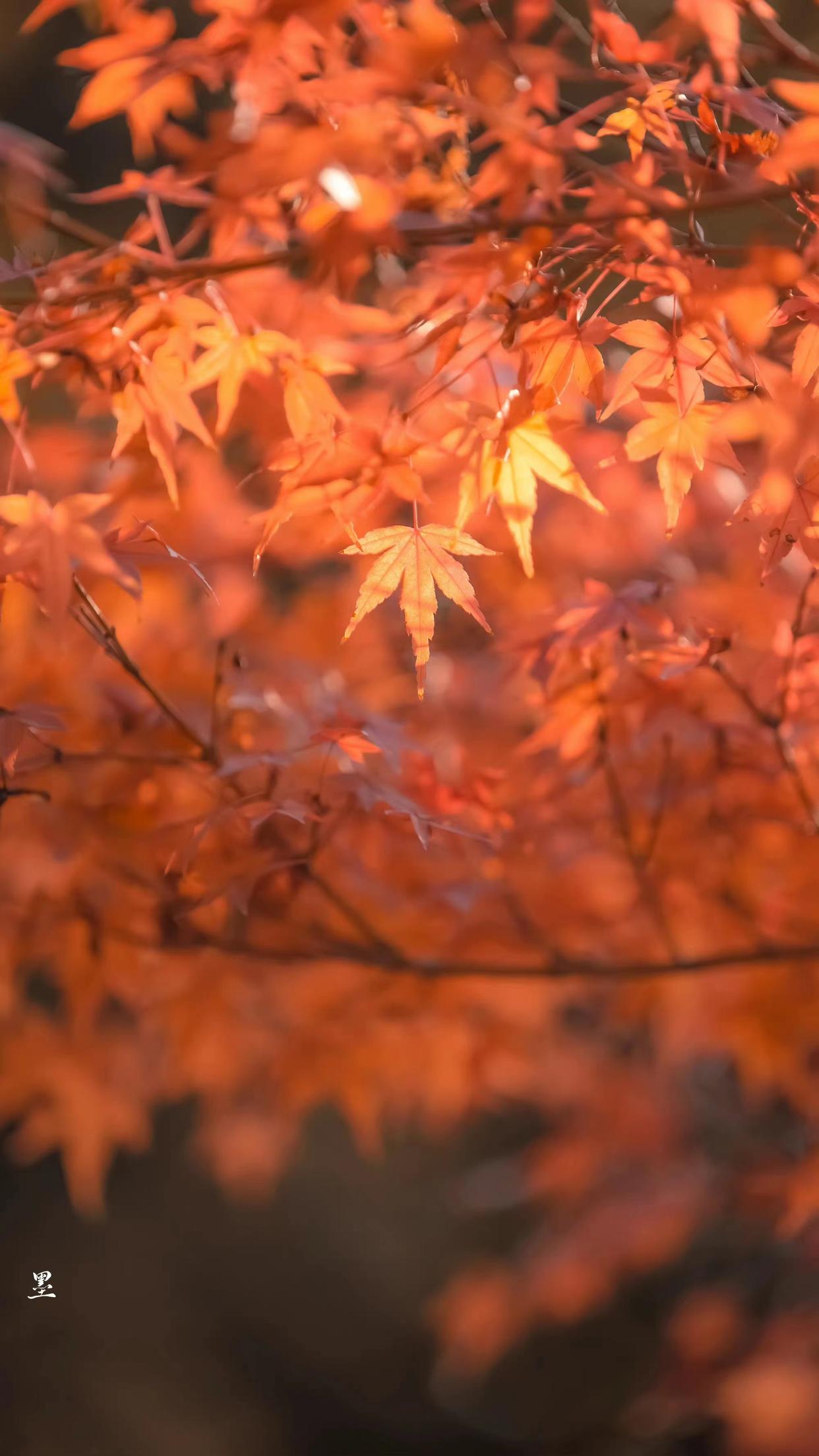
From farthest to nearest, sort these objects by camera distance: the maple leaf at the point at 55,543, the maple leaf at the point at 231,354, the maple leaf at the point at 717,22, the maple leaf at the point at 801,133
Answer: the maple leaf at the point at 231,354, the maple leaf at the point at 55,543, the maple leaf at the point at 717,22, the maple leaf at the point at 801,133

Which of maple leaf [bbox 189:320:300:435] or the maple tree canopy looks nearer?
the maple tree canopy

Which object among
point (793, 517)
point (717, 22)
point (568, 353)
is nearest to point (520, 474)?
point (568, 353)

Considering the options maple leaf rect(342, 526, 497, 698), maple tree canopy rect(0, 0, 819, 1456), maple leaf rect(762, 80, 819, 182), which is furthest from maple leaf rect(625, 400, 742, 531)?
maple leaf rect(762, 80, 819, 182)

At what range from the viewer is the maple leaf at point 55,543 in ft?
3.18

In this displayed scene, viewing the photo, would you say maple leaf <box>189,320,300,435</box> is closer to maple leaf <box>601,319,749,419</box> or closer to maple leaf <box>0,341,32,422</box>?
maple leaf <box>0,341,32,422</box>

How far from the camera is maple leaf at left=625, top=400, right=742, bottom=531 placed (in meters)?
1.04

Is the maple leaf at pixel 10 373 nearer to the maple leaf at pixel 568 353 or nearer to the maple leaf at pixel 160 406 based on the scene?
the maple leaf at pixel 160 406

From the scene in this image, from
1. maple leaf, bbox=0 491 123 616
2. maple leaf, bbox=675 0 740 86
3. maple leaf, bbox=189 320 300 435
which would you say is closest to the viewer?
maple leaf, bbox=675 0 740 86

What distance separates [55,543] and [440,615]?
148cm

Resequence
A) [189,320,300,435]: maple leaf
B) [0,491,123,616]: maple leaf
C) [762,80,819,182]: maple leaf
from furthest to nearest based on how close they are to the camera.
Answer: [189,320,300,435]: maple leaf < [0,491,123,616]: maple leaf < [762,80,819,182]: maple leaf

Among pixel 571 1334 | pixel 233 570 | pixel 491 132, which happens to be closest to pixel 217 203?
pixel 491 132

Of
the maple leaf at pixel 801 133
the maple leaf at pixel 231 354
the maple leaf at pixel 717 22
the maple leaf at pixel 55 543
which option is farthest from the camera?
the maple leaf at pixel 231 354

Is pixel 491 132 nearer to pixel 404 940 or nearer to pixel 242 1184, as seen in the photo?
pixel 404 940

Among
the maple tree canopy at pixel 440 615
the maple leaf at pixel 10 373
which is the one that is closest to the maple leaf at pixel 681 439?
the maple tree canopy at pixel 440 615
